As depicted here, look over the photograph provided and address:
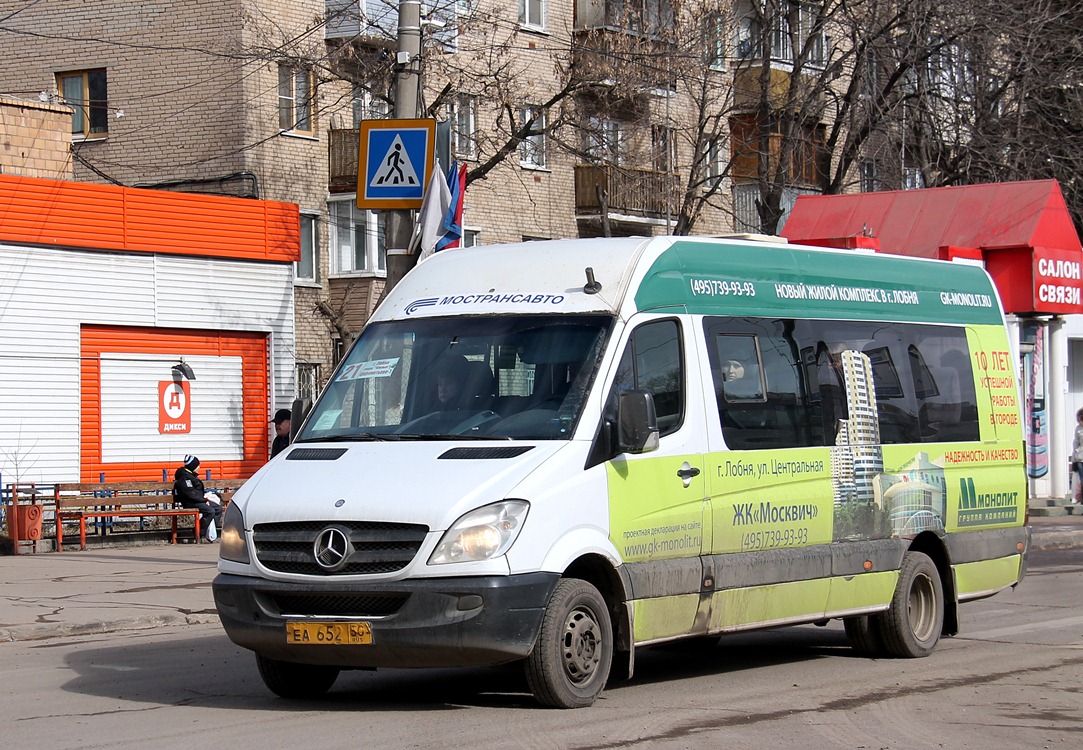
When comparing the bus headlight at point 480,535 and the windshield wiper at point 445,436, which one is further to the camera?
the windshield wiper at point 445,436

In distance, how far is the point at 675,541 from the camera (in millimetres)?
9195

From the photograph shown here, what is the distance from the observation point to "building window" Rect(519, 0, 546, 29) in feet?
128

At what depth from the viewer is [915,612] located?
444 inches

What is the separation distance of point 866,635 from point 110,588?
27.3 feet

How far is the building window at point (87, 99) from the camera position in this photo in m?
34.2

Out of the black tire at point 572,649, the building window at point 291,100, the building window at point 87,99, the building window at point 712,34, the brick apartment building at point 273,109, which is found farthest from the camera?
the building window at point 87,99

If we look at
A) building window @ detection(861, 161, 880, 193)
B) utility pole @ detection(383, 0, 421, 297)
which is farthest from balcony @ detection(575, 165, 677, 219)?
utility pole @ detection(383, 0, 421, 297)

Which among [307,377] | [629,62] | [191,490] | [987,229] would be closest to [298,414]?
[191,490]

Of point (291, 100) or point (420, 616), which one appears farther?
point (291, 100)

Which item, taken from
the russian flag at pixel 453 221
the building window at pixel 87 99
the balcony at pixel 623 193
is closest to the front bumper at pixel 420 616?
the russian flag at pixel 453 221

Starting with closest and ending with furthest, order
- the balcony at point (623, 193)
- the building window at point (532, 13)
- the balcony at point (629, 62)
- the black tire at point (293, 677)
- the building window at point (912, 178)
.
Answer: the black tire at point (293, 677), the balcony at point (629, 62), the building window at point (912, 178), the balcony at point (623, 193), the building window at point (532, 13)

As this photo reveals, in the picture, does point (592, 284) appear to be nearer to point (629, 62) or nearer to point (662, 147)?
point (629, 62)

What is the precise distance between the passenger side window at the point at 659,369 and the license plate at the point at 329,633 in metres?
1.98

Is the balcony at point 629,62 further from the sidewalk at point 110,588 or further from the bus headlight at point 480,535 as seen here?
the bus headlight at point 480,535
